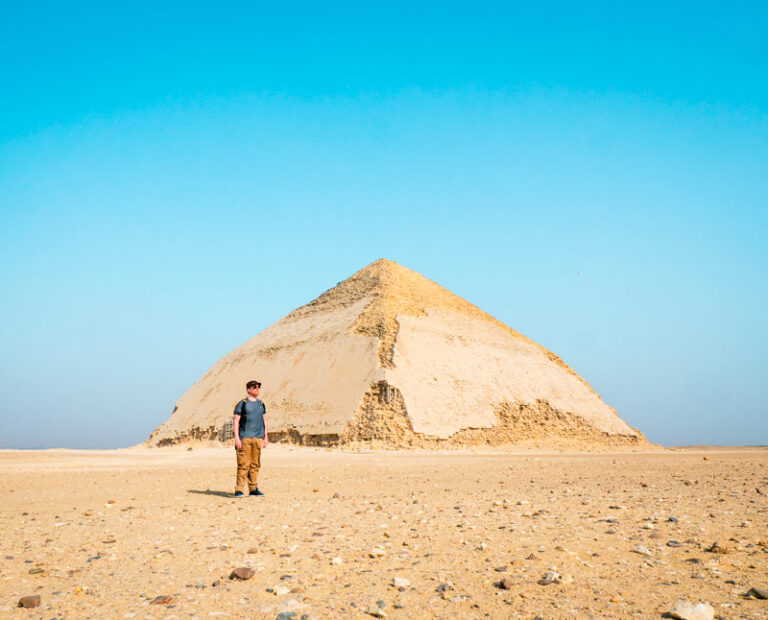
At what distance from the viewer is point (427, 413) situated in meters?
33.3

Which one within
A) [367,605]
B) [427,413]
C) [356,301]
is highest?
[356,301]

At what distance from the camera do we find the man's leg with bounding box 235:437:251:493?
34.9 feet

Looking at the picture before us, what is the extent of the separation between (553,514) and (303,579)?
3.74m

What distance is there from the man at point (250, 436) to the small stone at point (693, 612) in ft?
25.9

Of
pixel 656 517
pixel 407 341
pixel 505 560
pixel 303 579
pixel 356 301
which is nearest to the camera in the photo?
pixel 303 579

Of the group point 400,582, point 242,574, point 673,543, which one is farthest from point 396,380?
point 400,582

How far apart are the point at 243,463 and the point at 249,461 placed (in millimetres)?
151

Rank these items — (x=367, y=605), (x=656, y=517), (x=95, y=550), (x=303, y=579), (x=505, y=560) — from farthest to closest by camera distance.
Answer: (x=656, y=517) → (x=95, y=550) → (x=505, y=560) → (x=303, y=579) → (x=367, y=605)


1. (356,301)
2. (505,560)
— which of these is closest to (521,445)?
(356,301)

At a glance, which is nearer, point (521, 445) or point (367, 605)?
point (367, 605)

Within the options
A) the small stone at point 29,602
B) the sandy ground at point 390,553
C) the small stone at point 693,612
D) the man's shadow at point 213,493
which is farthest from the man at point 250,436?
the small stone at point 693,612

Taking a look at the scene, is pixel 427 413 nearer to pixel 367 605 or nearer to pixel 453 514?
pixel 453 514

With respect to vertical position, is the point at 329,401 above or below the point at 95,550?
above

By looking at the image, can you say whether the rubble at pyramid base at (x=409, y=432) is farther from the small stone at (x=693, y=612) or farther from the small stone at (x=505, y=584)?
the small stone at (x=693, y=612)
